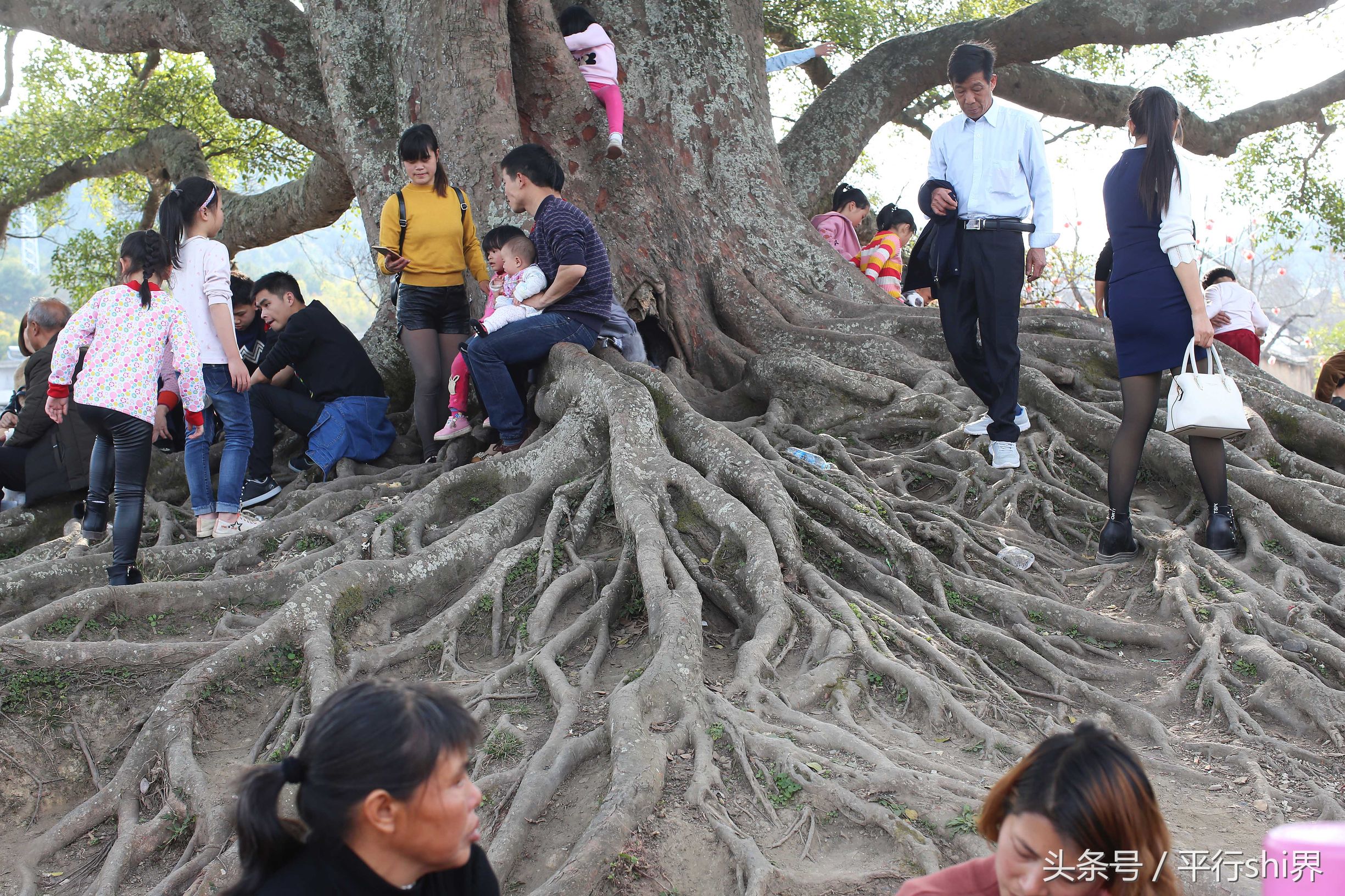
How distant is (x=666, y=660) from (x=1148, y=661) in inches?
77.2

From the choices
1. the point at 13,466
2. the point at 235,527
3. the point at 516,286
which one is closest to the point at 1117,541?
the point at 516,286

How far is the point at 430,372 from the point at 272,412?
1120 millimetres

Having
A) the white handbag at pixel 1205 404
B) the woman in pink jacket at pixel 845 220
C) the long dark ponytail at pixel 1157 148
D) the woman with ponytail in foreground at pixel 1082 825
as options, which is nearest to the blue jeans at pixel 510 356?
the long dark ponytail at pixel 1157 148

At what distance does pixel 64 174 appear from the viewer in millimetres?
11359

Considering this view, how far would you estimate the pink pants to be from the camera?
662cm

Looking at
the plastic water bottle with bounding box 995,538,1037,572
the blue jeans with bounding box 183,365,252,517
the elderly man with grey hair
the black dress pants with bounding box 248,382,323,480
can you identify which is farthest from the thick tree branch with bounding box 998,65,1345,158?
the elderly man with grey hair

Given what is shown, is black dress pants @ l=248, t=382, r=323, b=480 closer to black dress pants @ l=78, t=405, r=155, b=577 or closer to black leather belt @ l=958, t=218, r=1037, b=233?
black dress pants @ l=78, t=405, r=155, b=577

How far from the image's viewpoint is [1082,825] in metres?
1.68

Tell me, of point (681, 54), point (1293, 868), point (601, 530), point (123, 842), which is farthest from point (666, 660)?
point (681, 54)

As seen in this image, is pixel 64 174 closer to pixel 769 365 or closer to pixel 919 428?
pixel 769 365

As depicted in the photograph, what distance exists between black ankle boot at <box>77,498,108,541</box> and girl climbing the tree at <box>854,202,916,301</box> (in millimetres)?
5789

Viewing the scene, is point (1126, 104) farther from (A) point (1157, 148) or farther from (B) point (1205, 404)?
(B) point (1205, 404)

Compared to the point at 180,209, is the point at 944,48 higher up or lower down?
higher up

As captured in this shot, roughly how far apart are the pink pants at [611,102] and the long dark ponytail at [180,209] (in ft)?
8.23
